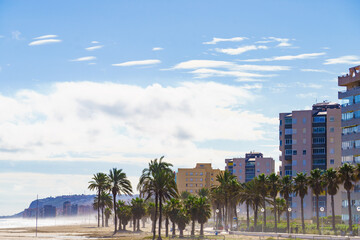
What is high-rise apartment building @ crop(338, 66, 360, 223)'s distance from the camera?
126875mm

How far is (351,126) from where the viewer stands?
427 ft

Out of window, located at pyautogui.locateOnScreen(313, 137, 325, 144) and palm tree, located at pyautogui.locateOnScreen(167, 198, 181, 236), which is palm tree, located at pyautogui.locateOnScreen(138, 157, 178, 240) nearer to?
palm tree, located at pyautogui.locateOnScreen(167, 198, 181, 236)

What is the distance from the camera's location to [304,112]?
604 ft

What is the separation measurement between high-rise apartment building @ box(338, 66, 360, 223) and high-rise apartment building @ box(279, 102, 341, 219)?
42.6 metres

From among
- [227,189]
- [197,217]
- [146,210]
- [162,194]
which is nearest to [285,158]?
[227,189]

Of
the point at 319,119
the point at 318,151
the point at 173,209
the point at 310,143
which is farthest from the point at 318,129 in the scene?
the point at 173,209

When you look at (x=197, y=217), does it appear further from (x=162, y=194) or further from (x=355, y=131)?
(x=355, y=131)

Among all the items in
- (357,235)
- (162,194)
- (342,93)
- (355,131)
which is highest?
(342,93)

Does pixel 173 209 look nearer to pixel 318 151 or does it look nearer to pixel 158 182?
pixel 158 182

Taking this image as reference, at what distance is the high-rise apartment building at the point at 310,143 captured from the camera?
17575 centimetres

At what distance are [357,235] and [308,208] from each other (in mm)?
79276

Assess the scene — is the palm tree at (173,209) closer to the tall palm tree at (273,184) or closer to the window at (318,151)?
the tall palm tree at (273,184)

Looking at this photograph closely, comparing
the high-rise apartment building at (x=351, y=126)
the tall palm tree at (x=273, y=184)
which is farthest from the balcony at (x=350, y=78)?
the tall palm tree at (x=273, y=184)

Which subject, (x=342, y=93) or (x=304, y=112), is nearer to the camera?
(x=342, y=93)
